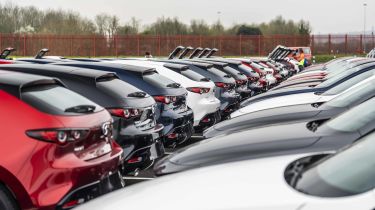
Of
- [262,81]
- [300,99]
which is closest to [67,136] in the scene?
[300,99]

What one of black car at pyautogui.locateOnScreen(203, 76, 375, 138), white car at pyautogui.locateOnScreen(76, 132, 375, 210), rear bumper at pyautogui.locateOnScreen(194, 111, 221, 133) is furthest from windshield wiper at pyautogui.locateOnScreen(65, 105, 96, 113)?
rear bumper at pyautogui.locateOnScreen(194, 111, 221, 133)

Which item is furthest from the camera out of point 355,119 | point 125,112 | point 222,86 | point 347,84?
point 222,86

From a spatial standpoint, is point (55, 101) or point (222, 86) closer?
point (55, 101)

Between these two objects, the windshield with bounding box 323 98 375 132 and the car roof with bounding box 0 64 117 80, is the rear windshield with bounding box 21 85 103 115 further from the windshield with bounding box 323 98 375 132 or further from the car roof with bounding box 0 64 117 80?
the windshield with bounding box 323 98 375 132

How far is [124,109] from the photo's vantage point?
615 cm

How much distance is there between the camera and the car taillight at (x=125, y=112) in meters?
6.06

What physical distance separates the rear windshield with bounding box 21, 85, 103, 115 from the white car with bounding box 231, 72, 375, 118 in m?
3.37

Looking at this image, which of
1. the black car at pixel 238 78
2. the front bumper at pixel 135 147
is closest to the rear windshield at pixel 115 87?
the front bumper at pixel 135 147

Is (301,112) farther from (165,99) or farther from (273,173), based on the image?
(273,173)

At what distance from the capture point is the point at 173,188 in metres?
3.04

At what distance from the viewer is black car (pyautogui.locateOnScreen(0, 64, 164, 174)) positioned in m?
6.01

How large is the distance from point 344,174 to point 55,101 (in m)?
2.71

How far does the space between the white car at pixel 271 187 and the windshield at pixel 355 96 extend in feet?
9.09

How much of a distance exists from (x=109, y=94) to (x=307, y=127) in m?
2.36
